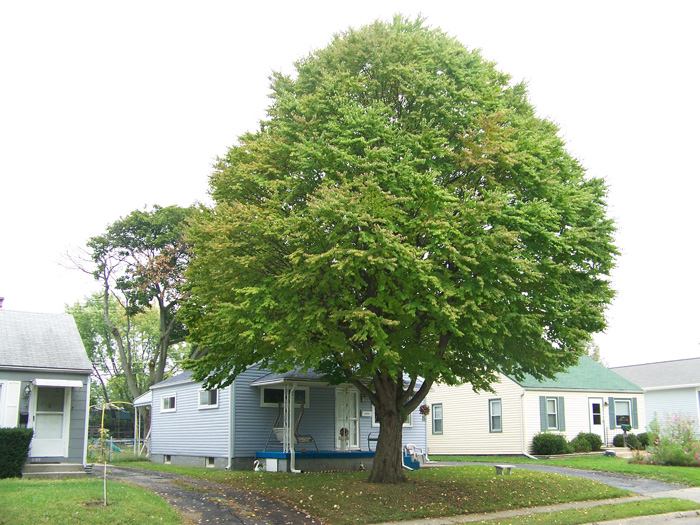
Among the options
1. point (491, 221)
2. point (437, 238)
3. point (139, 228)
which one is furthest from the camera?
point (139, 228)

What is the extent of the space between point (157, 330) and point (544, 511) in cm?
4923

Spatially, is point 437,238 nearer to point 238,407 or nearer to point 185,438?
point 238,407

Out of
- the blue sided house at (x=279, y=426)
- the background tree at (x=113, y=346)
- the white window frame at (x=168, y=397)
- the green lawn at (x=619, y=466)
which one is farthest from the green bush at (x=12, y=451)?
the background tree at (x=113, y=346)

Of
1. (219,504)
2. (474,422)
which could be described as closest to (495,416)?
(474,422)

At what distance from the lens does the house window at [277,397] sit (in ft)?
72.6

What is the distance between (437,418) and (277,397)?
13479 millimetres

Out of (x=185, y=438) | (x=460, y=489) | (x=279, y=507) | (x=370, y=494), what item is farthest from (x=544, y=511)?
(x=185, y=438)

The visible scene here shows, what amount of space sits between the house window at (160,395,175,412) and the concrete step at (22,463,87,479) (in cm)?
760

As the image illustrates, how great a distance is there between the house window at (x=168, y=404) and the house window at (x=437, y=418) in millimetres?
14141

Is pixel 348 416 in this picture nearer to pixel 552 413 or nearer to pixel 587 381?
pixel 552 413

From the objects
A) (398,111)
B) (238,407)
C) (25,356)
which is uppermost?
(398,111)

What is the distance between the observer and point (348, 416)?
23062 mm

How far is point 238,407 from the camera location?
2153 centimetres

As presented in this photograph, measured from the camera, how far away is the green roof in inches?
1184
